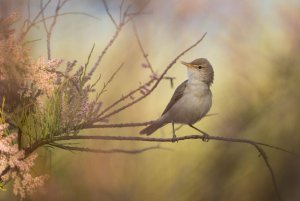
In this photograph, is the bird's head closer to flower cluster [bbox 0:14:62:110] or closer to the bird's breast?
the bird's breast

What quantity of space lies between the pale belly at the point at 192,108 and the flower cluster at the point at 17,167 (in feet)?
1.81

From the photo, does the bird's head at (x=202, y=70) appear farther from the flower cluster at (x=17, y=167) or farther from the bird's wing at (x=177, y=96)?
the flower cluster at (x=17, y=167)

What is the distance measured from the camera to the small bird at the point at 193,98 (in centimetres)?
123

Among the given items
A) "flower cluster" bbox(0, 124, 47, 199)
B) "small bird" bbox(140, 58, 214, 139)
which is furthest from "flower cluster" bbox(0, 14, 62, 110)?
"small bird" bbox(140, 58, 214, 139)

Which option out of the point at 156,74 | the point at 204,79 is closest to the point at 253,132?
the point at 204,79

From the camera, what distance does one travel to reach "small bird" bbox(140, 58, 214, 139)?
4.05ft

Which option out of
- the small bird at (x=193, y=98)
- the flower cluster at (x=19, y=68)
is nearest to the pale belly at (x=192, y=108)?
the small bird at (x=193, y=98)

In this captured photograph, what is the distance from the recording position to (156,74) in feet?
2.81

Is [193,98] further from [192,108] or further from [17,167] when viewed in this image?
[17,167]

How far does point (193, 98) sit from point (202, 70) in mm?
67

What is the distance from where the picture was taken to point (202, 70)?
49.3 inches

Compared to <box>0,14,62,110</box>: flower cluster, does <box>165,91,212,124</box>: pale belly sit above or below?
below

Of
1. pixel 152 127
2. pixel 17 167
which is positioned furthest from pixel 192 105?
pixel 17 167

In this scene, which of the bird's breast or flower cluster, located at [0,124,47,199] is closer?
flower cluster, located at [0,124,47,199]
